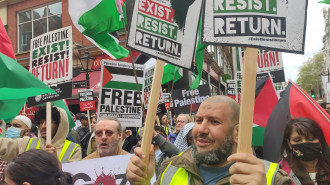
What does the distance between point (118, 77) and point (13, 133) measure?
1706 mm

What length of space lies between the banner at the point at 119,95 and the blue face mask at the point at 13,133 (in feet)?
4.62

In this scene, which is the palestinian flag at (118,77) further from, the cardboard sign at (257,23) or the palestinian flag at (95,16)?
the cardboard sign at (257,23)

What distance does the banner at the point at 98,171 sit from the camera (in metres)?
3.22

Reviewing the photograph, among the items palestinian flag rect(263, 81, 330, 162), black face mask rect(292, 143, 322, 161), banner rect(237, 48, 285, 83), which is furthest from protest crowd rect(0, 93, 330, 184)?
banner rect(237, 48, 285, 83)

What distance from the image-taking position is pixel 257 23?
1752 millimetres

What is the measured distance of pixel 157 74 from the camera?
213cm

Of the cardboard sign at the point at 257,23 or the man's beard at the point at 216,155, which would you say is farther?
the man's beard at the point at 216,155

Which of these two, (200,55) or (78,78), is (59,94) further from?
(78,78)

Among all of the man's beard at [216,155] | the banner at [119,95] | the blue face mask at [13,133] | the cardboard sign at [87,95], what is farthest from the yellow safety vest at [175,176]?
the cardboard sign at [87,95]

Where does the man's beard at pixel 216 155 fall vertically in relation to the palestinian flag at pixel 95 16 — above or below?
below

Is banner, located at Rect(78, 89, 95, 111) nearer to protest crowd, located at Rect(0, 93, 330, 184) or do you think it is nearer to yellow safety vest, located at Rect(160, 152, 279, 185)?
protest crowd, located at Rect(0, 93, 330, 184)

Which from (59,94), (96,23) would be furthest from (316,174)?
(96,23)

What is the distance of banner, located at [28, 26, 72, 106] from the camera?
3990mm

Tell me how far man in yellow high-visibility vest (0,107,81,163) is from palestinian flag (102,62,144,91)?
29.4 inches
